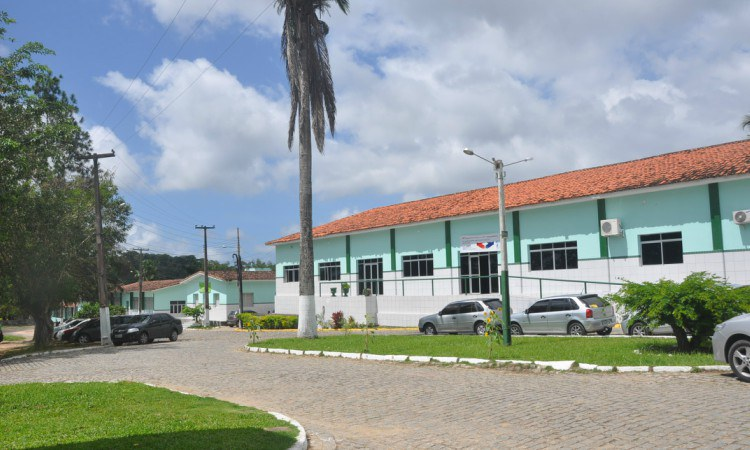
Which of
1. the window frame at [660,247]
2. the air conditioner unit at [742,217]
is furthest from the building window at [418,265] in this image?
the air conditioner unit at [742,217]

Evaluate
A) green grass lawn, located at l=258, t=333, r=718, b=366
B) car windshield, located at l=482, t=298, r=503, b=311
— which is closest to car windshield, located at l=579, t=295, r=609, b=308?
green grass lawn, located at l=258, t=333, r=718, b=366

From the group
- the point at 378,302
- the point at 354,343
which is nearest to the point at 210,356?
the point at 354,343

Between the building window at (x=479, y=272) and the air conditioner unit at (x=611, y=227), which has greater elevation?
the air conditioner unit at (x=611, y=227)

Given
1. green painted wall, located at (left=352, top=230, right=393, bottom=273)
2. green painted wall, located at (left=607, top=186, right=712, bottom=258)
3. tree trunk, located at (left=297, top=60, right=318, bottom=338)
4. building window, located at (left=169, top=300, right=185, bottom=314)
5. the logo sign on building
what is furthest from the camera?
building window, located at (left=169, top=300, right=185, bottom=314)

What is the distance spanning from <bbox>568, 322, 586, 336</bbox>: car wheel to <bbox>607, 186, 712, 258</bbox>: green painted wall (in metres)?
6.77

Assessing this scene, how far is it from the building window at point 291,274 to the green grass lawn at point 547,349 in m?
22.3

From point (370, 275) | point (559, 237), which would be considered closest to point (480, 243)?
point (559, 237)

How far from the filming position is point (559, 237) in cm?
2820

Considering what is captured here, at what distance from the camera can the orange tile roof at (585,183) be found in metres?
24.5

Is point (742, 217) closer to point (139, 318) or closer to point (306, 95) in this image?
point (306, 95)

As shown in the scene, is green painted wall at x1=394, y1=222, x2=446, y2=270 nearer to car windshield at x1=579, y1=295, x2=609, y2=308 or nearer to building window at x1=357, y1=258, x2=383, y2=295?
building window at x1=357, y1=258, x2=383, y2=295

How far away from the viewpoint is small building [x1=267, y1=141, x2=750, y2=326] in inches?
927

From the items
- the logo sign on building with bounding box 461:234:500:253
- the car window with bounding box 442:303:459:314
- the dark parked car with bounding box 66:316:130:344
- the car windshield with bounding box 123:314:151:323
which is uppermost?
the logo sign on building with bounding box 461:234:500:253

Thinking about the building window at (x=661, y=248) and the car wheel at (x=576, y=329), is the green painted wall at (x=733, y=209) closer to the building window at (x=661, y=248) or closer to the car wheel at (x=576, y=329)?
the building window at (x=661, y=248)
